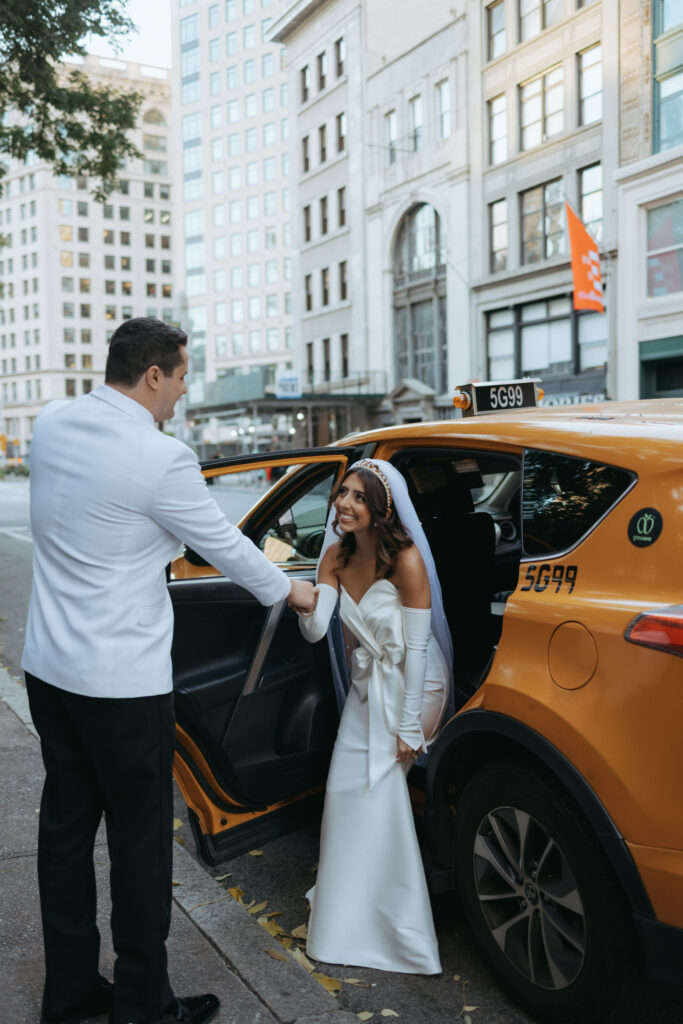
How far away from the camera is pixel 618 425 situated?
2725mm

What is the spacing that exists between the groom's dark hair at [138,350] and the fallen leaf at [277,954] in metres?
1.96

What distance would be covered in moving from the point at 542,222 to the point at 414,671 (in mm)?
27731

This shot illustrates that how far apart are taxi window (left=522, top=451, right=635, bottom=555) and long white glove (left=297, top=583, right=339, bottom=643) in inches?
32.6

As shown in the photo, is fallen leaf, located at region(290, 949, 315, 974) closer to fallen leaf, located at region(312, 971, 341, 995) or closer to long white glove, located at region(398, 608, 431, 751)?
fallen leaf, located at region(312, 971, 341, 995)

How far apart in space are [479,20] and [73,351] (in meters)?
89.9

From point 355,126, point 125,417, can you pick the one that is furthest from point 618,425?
point 355,126

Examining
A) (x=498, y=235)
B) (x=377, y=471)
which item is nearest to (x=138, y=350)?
(x=377, y=471)

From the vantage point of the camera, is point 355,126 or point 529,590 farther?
point 355,126

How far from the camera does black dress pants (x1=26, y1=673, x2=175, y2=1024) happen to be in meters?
2.52

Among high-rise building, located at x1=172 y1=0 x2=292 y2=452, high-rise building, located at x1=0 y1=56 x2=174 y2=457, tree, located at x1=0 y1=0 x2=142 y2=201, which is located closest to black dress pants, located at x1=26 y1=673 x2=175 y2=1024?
tree, located at x1=0 y1=0 x2=142 y2=201

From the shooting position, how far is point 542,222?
28.6 metres

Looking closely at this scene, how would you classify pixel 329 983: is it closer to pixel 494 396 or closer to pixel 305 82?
pixel 494 396

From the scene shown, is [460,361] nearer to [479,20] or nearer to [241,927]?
[479,20]

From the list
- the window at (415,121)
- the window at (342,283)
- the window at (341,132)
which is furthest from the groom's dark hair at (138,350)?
the window at (341,132)
